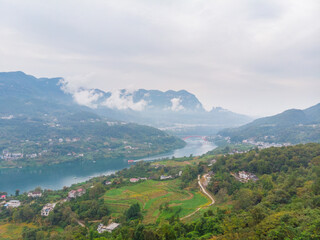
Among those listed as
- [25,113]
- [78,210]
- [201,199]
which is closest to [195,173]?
[201,199]

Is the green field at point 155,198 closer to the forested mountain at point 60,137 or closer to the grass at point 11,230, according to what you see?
the grass at point 11,230

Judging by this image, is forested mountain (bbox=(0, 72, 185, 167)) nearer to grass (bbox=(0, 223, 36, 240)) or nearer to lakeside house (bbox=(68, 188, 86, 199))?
lakeside house (bbox=(68, 188, 86, 199))

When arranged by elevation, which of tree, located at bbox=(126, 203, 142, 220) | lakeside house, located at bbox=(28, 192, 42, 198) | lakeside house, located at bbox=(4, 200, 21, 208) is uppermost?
tree, located at bbox=(126, 203, 142, 220)

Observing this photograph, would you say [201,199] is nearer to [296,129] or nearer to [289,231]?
[289,231]

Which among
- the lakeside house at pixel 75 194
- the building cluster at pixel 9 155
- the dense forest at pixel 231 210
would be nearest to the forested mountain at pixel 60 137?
the building cluster at pixel 9 155

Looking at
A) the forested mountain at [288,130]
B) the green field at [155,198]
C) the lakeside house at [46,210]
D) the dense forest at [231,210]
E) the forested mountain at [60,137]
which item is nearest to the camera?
the dense forest at [231,210]

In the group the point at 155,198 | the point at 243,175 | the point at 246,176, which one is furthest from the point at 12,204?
the point at 246,176

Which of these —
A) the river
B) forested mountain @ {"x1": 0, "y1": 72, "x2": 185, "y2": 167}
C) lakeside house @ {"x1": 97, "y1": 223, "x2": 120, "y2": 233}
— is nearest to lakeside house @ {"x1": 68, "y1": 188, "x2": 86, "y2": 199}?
lakeside house @ {"x1": 97, "y1": 223, "x2": 120, "y2": 233}
